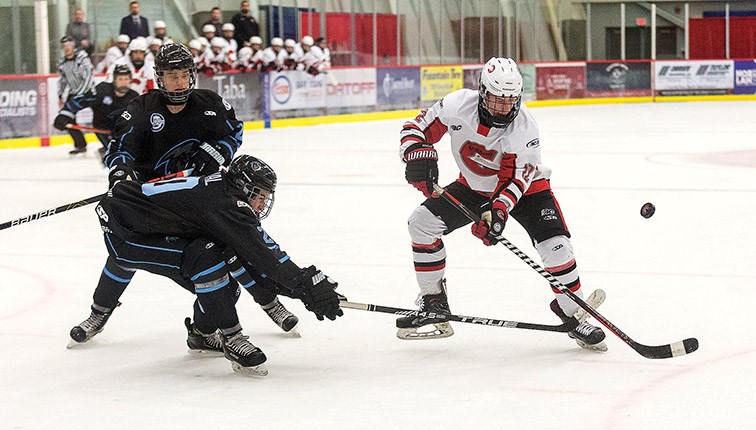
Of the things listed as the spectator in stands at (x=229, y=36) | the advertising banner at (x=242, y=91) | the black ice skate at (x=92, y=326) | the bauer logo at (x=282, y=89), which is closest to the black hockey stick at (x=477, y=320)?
the black ice skate at (x=92, y=326)

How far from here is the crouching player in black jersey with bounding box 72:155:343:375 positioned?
339 centimetres

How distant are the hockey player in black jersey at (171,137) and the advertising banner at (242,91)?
383 inches

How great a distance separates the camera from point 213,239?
3.48m

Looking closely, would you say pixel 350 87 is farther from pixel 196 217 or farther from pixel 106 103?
pixel 196 217

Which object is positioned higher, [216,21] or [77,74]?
[216,21]

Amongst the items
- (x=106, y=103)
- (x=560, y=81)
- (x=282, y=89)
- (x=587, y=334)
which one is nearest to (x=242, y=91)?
(x=282, y=89)

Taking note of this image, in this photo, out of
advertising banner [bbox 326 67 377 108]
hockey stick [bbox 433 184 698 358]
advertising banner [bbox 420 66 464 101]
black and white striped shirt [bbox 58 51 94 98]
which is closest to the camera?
hockey stick [bbox 433 184 698 358]

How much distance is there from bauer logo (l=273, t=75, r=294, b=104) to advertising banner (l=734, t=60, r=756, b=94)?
30.5 ft

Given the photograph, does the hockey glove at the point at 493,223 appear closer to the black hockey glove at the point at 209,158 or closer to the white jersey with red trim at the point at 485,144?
the white jersey with red trim at the point at 485,144

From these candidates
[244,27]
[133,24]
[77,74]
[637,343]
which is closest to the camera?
[637,343]

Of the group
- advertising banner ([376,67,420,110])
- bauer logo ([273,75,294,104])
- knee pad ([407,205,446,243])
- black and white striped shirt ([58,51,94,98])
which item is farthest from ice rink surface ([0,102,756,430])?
advertising banner ([376,67,420,110])

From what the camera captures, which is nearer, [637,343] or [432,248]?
[637,343]

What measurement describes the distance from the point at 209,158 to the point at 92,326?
708 millimetres

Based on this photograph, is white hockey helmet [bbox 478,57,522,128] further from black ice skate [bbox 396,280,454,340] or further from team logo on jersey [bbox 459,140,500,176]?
black ice skate [bbox 396,280,454,340]
